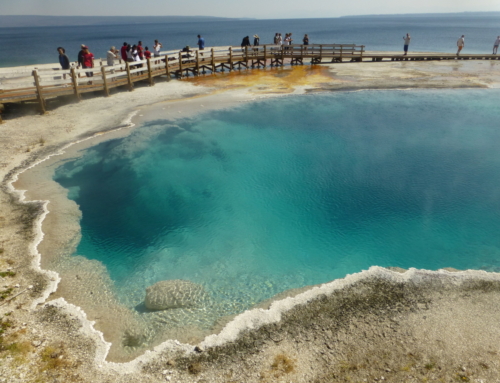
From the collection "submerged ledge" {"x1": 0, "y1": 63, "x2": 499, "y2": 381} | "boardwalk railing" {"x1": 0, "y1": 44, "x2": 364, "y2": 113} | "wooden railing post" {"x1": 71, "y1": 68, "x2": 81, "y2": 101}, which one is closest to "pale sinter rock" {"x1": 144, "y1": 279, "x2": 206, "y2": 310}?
"submerged ledge" {"x1": 0, "y1": 63, "x2": 499, "y2": 381}

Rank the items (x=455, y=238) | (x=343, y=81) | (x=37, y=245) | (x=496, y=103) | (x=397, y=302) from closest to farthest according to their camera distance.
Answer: (x=397, y=302), (x=37, y=245), (x=455, y=238), (x=496, y=103), (x=343, y=81)

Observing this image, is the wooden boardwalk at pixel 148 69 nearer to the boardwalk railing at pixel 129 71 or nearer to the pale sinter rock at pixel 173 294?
the boardwalk railing at pixel 129 71

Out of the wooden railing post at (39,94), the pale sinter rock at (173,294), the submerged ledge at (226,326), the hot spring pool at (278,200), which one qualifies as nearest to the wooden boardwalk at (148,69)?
the wooden railing post at (39,94)

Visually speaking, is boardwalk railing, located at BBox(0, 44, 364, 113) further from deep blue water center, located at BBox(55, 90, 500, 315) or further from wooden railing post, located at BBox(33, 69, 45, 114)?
deep blue water center, located at BBox(55, 90, 500, 315)

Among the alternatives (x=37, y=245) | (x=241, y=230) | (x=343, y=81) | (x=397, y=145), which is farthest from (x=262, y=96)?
(x=37, y=245)

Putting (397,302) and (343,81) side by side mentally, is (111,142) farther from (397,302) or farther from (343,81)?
(343,81)

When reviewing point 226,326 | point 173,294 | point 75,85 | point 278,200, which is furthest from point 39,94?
point 226,326

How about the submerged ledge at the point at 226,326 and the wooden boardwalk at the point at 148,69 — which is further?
the wooden boardwalk at the point at 148,69
